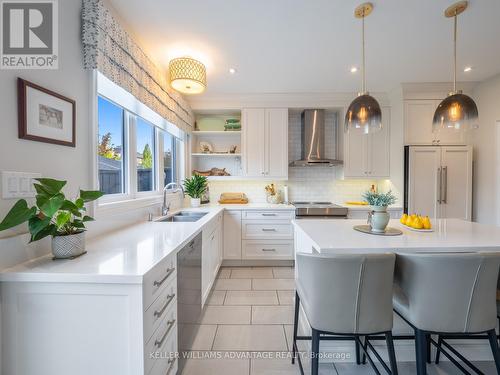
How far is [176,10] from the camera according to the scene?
1888 mm

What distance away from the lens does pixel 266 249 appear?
11.5ft

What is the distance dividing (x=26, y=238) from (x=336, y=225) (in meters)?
2.08

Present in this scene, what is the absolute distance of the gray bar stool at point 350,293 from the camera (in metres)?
1.20

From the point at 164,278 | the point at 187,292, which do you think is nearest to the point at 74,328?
the point at 164,278

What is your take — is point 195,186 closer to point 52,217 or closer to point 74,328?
point 52,217

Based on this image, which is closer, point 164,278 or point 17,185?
point 17,185

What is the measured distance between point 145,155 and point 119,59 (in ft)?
4.05

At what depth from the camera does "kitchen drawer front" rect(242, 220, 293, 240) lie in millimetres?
3508

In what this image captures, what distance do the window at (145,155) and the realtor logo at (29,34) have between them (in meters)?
1.29

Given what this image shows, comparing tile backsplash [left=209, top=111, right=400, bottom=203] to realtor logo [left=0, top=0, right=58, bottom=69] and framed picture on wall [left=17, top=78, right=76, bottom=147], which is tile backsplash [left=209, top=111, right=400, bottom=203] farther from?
realtor logo [left=0, top=0, right=58, bottom=69]

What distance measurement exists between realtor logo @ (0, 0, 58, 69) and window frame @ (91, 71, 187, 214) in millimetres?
330

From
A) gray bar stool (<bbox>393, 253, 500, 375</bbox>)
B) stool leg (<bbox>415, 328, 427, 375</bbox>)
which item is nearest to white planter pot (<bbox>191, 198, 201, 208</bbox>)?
gray bar stool (<bbox>393, 253, 500, 375</bbox>)

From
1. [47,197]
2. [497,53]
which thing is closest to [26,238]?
[47,197]

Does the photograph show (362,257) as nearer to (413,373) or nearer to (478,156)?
(413,373)
